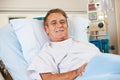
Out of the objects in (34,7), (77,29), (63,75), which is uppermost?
(34,7)

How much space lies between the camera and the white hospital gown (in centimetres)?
147

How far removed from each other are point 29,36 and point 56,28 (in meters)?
0.23

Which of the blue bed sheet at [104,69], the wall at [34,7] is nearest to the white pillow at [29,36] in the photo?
the blue bed sheet at [104,69]

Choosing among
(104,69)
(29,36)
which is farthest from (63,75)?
(29,36)

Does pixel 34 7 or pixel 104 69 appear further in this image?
pixel 34 7

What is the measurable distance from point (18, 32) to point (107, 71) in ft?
2.83

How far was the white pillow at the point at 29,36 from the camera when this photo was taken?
1.66m

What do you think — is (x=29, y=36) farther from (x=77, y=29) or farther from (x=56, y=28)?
(x=77, y=29)

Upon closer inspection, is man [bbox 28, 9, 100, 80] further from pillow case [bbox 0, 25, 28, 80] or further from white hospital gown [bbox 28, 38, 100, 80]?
pillow case [bbox 0, 25, 28, 80]

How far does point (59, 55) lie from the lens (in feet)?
5.22

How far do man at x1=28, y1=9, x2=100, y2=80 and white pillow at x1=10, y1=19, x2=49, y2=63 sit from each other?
0.21 ft

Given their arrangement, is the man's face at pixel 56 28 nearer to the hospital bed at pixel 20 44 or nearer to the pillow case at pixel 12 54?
the hospital bed at pixel 20 44

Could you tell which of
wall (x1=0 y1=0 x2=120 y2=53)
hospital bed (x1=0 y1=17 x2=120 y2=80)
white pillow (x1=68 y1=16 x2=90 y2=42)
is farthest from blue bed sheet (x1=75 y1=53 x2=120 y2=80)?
wall (x1=0 y1=0 x2=120 y2=53)

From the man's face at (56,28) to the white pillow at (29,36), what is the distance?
86 mm
